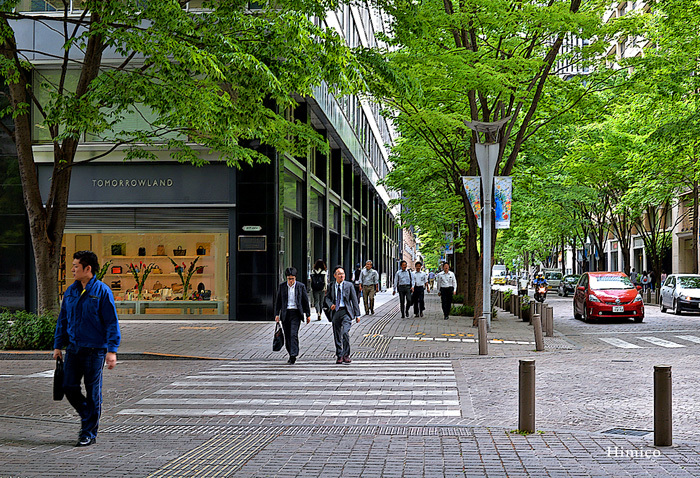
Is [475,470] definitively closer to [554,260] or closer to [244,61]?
[244,61]

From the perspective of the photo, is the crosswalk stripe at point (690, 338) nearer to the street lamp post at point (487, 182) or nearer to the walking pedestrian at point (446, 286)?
the street lamp post at point (487, 182)

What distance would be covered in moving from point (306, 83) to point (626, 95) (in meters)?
11.0

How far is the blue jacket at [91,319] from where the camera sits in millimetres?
7602

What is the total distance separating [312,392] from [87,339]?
13.2 ft

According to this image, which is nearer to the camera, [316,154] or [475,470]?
[475,470]

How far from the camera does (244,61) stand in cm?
1213

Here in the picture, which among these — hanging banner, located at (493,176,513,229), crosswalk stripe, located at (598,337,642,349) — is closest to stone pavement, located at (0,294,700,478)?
crosswalk stripe, located at (598,337,642,349)

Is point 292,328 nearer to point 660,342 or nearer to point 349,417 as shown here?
point 349,417

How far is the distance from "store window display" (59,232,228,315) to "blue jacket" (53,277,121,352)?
1679 centimetres

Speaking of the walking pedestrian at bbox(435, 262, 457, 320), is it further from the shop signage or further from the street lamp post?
the shop signage

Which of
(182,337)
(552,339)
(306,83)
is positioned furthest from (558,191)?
(306,83)

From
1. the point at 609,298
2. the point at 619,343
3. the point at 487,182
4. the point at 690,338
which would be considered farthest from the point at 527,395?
the point at 609,298

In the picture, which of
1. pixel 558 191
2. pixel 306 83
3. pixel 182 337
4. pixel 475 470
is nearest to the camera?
pixel 475 470

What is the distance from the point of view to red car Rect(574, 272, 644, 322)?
26281 millimetres
